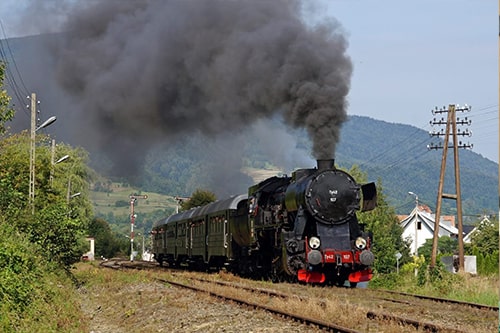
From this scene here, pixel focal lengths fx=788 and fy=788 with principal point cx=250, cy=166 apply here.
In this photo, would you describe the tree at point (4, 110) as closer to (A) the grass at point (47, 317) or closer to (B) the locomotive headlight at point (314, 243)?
(A) the grass at point (47, 317)

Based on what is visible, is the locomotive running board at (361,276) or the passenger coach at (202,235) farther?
the passenger coach at (202,235)

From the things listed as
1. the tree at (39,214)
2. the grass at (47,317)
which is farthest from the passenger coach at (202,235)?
the grass at (47,317)

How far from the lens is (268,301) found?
1623 centimetres

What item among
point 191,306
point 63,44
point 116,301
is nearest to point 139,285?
point 116,301

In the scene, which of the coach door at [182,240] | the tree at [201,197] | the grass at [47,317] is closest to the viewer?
the grass at [47,317]

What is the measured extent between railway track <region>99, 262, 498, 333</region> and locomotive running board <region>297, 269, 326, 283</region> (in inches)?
11.3

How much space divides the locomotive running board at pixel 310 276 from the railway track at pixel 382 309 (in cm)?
29

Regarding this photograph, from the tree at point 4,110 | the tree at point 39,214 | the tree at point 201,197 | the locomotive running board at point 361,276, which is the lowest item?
the locomotive running board at point 361,276

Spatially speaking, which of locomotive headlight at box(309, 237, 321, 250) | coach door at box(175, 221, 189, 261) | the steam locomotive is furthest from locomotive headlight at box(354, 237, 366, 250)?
coach door at box(175, 221, 189, 261)

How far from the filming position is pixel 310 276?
70.8ft

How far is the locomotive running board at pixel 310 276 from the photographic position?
2142cm

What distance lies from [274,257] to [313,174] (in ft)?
10.6

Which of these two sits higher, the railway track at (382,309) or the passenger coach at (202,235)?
the passenger coach at (202,235)

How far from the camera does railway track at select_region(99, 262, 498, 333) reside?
12.0 meters
